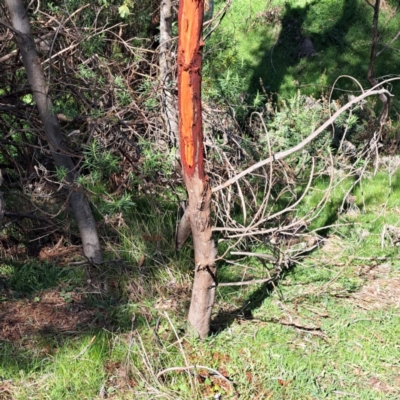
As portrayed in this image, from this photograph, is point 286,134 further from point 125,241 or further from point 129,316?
point 129,316

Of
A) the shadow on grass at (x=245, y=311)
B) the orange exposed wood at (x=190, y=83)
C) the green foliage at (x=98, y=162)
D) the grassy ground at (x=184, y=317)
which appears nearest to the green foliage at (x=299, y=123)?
the grassy ground at (x=184, y=317)

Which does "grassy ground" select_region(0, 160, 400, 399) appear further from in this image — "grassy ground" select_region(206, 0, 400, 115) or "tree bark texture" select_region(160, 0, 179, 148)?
"grassy ground" select_region(206, 0, 400, 115)

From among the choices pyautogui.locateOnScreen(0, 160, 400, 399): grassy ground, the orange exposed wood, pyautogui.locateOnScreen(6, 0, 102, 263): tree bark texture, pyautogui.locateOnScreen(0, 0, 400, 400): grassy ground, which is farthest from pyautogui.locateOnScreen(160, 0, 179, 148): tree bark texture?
the orange exposed wood

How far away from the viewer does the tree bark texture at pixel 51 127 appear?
408cm

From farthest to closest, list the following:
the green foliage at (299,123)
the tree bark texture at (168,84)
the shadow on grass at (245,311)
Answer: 1. the green foliage at (299,123)
2. the tree bark texture at (168,84)
3. the shadow on grass at (245,311)

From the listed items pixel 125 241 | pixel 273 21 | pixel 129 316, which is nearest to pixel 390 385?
pixel 129 316

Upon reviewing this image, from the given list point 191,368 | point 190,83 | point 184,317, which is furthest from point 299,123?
point 191,368

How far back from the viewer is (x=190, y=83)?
10.5 ft

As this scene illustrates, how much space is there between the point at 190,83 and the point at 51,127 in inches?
67.4

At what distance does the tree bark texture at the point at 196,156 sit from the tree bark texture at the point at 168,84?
62.3 inches

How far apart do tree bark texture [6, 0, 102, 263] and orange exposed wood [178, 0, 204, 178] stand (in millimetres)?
1345

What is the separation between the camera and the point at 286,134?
20.5 feet

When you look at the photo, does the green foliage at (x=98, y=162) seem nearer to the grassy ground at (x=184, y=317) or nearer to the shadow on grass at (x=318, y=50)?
the grassy ground at (x=184, y=317)

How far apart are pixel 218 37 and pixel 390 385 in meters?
3.61
